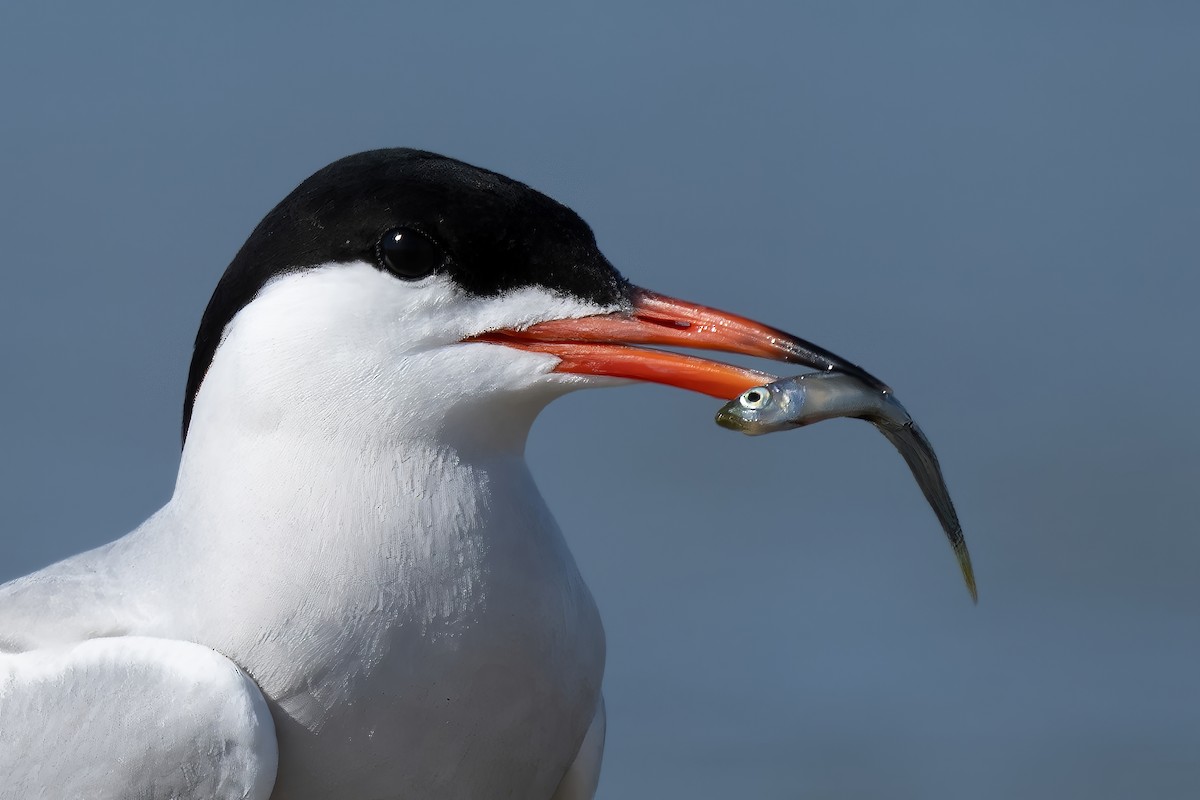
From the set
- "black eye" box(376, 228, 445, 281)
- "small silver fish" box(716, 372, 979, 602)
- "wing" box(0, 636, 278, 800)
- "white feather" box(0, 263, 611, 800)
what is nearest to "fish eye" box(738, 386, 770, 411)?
"small silver fish" box(716, 372, 979, 602)

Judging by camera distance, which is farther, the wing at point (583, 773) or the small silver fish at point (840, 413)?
the wing at point (583, 773)

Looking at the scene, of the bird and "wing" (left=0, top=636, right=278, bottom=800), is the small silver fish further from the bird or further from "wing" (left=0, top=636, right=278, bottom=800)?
"wing" (left=0, top=636, right=278, bottom=800)

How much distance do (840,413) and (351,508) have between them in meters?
0.88

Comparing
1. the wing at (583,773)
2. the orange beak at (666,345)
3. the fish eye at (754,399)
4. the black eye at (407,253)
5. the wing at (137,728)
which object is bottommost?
the wing at (583,773)

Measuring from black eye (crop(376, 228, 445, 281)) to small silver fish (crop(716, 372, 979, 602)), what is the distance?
562mm

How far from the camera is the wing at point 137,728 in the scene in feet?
9.34

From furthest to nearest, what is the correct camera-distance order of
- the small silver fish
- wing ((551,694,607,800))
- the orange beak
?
1. wing ((551,694,607,800))
2. the orange beak
3. the small silver fish

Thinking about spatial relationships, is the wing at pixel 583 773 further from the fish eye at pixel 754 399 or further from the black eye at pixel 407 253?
the black eye at pixel 407 253

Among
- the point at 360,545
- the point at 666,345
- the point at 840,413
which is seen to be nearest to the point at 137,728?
the point at 360,545

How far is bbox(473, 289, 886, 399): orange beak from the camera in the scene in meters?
2.88

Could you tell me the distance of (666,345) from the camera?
2.94 m

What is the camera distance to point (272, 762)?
9.53 feet

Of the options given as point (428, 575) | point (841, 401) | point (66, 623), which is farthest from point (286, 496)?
point (841, 401)

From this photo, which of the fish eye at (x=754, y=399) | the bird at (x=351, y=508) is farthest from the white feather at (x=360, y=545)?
the fish eye at (x=754, y=399)
